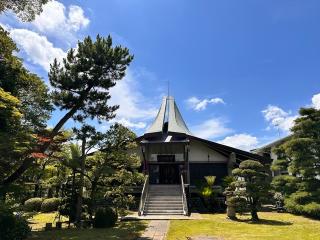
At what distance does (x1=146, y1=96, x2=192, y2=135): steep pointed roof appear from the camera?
26.2 metres

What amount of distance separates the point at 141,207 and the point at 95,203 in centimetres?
403

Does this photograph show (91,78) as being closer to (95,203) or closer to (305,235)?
(95,203)

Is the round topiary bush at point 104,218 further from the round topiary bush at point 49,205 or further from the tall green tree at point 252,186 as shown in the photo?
the round topiary bush at point 49,205

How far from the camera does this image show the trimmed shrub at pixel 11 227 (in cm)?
998

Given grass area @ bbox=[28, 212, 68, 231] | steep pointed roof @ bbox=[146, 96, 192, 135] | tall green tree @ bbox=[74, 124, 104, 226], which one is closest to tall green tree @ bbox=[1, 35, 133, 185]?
tall green tree @ bbox=[74, 124, 104, 226]

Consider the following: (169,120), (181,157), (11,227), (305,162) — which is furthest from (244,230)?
(169,120)

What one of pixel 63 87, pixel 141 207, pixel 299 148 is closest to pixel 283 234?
pixel 299 148

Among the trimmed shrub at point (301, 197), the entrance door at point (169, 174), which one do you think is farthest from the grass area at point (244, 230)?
the entrance door at point (169, 174)

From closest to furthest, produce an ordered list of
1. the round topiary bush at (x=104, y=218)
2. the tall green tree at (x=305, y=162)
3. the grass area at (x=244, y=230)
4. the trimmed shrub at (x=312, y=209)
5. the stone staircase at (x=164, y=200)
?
the grass area at (x=244, y=230) < the round topiary bush at (x=104, y=218) < the trimmed shrub at (x=312, y=209) < the tall green tree at (x=305, y=162) < the stone staircase at (x=164, y=200)

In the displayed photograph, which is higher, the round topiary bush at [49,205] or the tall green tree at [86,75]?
the tall green tree at [86,75]

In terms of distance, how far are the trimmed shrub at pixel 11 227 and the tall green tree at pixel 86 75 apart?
552cm

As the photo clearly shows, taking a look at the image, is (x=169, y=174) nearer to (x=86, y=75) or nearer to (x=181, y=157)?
(x=181, y=157)

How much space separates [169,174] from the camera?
85.6 ft

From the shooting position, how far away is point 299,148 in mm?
17969
